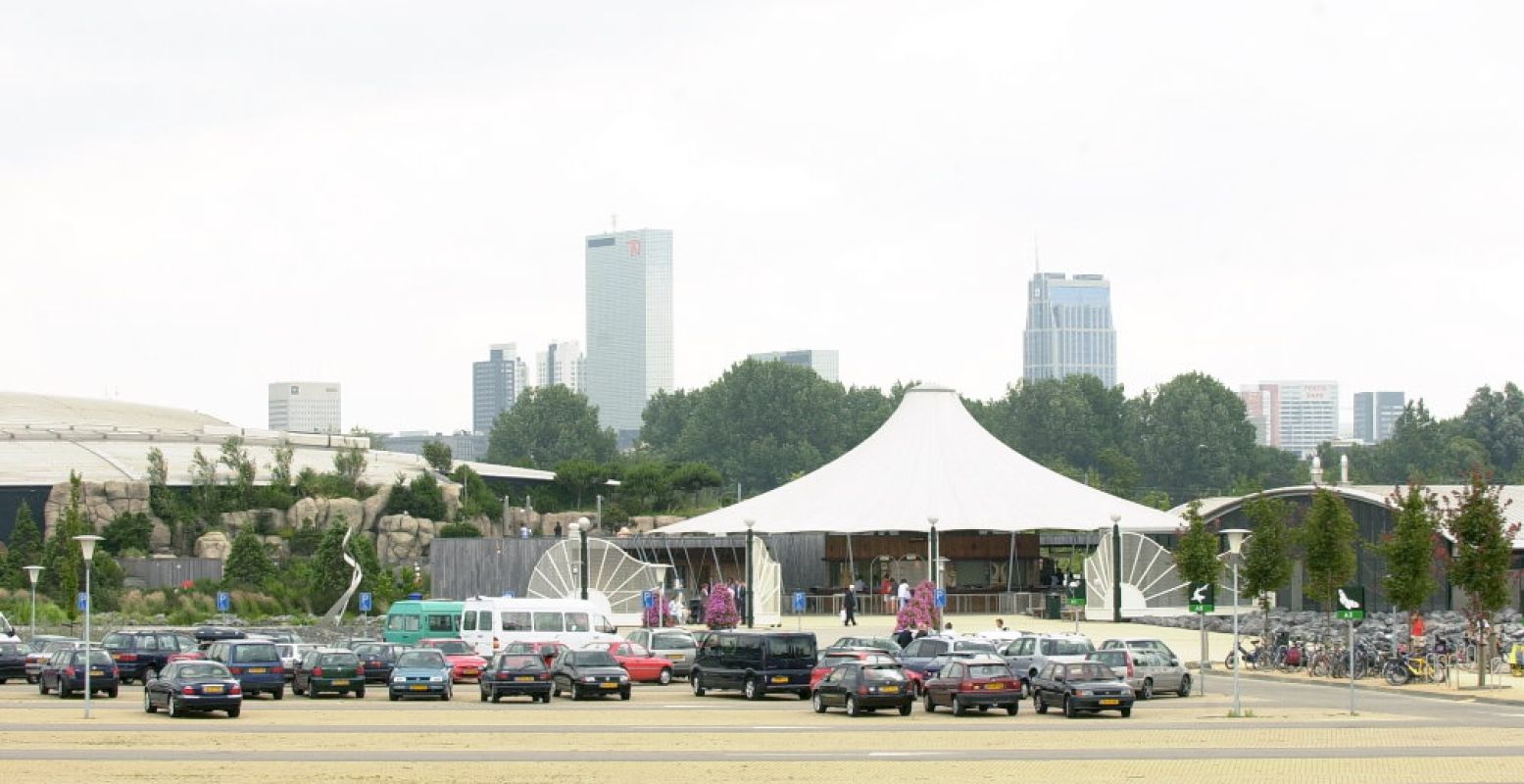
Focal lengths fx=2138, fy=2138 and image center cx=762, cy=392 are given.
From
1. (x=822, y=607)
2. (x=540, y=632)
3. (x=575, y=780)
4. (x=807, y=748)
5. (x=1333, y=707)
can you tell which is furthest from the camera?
(x=822, y=607)

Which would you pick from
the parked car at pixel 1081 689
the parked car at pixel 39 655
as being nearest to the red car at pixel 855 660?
the parked car at pixel 1081 689

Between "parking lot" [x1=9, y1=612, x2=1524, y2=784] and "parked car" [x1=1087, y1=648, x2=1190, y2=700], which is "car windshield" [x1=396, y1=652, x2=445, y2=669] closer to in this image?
"parking lot" [x1=9, y1=612, x2=1524, y2=784]

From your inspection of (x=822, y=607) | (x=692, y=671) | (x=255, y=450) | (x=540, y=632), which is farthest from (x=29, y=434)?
(x=692, y=671)

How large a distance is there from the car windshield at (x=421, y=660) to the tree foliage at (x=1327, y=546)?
74.5 ft

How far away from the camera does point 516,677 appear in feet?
137

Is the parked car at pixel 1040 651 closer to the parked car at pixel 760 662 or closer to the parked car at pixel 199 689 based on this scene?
the parked car at pixel 760 662

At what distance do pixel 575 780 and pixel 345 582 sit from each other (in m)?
55.8

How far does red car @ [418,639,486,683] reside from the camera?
49500 mm

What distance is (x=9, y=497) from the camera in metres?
110

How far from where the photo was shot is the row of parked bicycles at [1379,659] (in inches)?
1889

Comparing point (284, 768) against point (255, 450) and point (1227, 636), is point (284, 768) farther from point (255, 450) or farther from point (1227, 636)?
point (255, 450)

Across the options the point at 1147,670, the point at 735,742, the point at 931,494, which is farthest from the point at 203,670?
the point at 931,494

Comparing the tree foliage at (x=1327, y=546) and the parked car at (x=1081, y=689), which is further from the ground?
the tree foliage at (x=1327, y=546)

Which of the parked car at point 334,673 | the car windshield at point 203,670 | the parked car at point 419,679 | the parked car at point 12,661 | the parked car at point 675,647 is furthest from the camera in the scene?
the parked car at point 12,661
